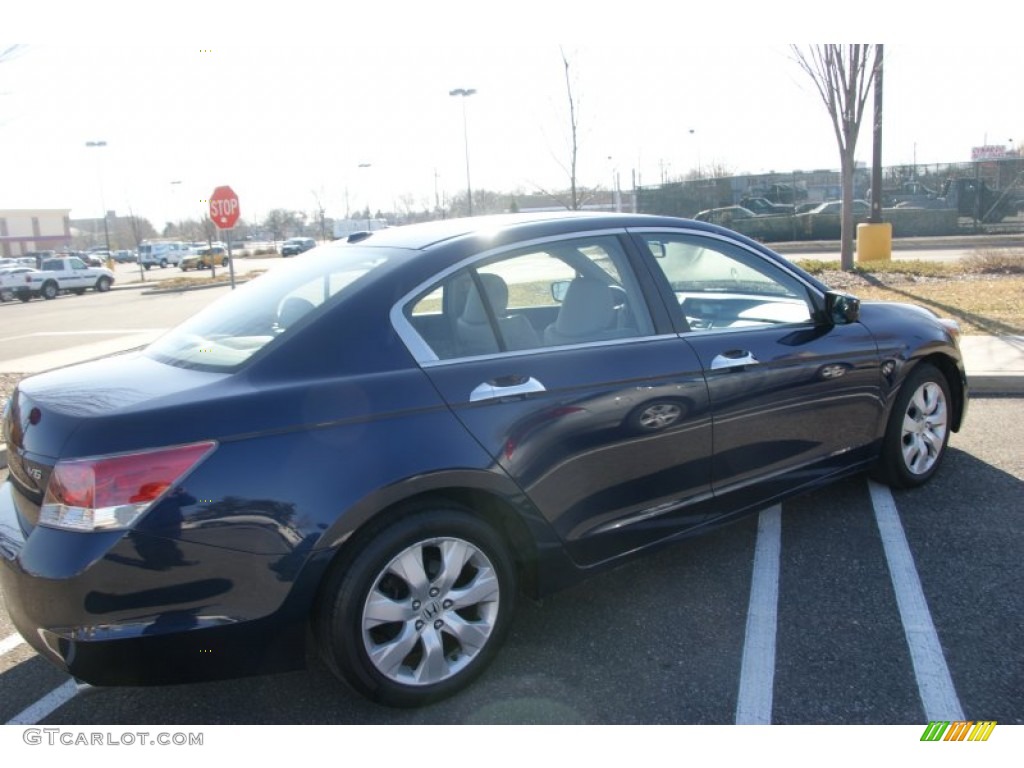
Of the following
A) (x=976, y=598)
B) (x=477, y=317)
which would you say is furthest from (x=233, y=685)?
(x=976, y=598)

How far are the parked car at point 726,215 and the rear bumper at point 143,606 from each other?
2742cm

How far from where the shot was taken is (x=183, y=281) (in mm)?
33969

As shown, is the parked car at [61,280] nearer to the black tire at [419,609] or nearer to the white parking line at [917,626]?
the black tire at [419,609]

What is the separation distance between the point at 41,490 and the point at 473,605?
4.82ft

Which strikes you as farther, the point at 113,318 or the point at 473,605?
the point at 113,318

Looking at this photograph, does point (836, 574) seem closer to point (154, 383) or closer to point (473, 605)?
point (473, 605)

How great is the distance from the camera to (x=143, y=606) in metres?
2.37

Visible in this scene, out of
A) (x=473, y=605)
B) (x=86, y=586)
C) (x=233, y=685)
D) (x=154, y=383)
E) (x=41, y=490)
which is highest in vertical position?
(x=154, y=383)

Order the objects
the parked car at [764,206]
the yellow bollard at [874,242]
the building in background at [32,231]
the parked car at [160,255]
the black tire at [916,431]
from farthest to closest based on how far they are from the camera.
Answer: the building in background at [32,231] → the parked car at [160,255] → the parked car at [764,206] → the yellow bollard at [874,242] → the black tire at [916,431]

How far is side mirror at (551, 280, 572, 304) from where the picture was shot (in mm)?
3650

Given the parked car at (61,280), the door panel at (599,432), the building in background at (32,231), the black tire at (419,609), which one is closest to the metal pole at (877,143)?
the door panel at (599,432)

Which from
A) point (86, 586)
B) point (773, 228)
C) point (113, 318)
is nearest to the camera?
point (86, 586)

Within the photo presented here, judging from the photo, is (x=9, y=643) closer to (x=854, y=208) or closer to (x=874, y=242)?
(x=874, y=242)

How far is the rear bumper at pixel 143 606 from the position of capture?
234cm
